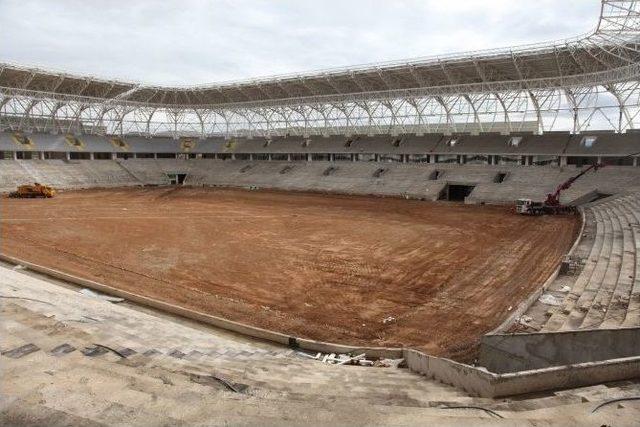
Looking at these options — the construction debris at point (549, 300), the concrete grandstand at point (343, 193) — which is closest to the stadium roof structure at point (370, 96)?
the concrete grandstand at point (343, 193)

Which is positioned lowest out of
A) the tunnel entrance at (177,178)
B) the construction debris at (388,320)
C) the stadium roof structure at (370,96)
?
the construction debris at (388,320)

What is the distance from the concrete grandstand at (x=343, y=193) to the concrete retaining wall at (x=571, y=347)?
2cm

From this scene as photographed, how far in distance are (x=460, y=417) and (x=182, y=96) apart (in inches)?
2450

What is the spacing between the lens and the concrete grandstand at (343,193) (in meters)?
5.99

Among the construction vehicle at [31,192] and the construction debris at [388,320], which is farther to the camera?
the construction vehicle at [31,192]

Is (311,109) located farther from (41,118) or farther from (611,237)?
(611,237)

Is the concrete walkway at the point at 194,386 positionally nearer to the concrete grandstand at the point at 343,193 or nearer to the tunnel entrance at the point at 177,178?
the concrete grandstand at the point at 343,193

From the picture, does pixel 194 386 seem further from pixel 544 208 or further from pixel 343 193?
pixel 343 193

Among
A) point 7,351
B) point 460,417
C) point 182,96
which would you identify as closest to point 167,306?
point 7,351

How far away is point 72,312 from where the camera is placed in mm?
10094

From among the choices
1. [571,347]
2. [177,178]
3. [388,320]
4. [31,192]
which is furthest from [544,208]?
[177,178]

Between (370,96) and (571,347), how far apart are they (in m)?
43.3

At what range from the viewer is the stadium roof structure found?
33.6 meters

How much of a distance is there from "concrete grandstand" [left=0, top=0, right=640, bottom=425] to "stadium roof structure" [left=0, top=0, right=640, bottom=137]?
0.74 ft
